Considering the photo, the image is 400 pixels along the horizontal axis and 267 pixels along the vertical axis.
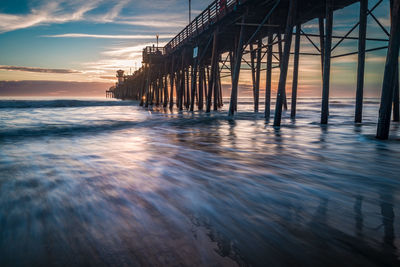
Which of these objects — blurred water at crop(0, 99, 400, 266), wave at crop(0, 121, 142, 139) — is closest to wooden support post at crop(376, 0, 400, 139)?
blurred water at crop(0, 99, 400, 266)

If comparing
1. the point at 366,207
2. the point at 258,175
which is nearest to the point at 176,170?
the point at 258,175

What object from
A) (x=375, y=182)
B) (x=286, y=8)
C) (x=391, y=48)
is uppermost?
(x=286, y=8)

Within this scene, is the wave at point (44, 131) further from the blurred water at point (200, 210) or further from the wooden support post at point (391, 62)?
the wooden support post at point (391, 62)

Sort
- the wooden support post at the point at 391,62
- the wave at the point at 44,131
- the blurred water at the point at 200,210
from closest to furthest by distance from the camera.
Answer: the blurred water at the point at 200,210 < the wooden support post at the point at 391,62 < the wave at the point at 44,131

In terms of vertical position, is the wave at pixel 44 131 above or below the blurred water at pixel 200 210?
below

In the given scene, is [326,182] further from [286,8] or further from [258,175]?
[286,8]

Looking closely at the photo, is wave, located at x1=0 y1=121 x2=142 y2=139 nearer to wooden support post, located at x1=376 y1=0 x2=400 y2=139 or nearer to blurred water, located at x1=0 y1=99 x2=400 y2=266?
blurred water, located at x1=0 y1=99 x2=400 y2=266

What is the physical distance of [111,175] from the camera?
12.1 ft

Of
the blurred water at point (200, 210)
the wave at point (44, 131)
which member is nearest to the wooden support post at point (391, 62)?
the blurred water at point (200, 210)

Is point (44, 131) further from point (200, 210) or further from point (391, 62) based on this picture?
point (391, 62)

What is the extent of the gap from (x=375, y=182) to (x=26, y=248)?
3.94m

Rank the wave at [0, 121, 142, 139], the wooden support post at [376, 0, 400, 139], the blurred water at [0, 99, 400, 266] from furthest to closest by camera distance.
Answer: the wave at [0, 121, 142, 139] < the wooden support post at [376, 0, 400, 139] < the blurred water at [0, 99, 400, 266]

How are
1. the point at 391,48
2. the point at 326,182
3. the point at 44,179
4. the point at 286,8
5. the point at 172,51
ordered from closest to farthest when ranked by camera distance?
the point at 326,182, the point at 44,179, the point at 391,48, the point at 286,8, the point at 172,51

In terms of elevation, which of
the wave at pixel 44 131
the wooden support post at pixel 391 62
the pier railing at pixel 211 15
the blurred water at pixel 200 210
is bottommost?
the wave at pixel 44 131
